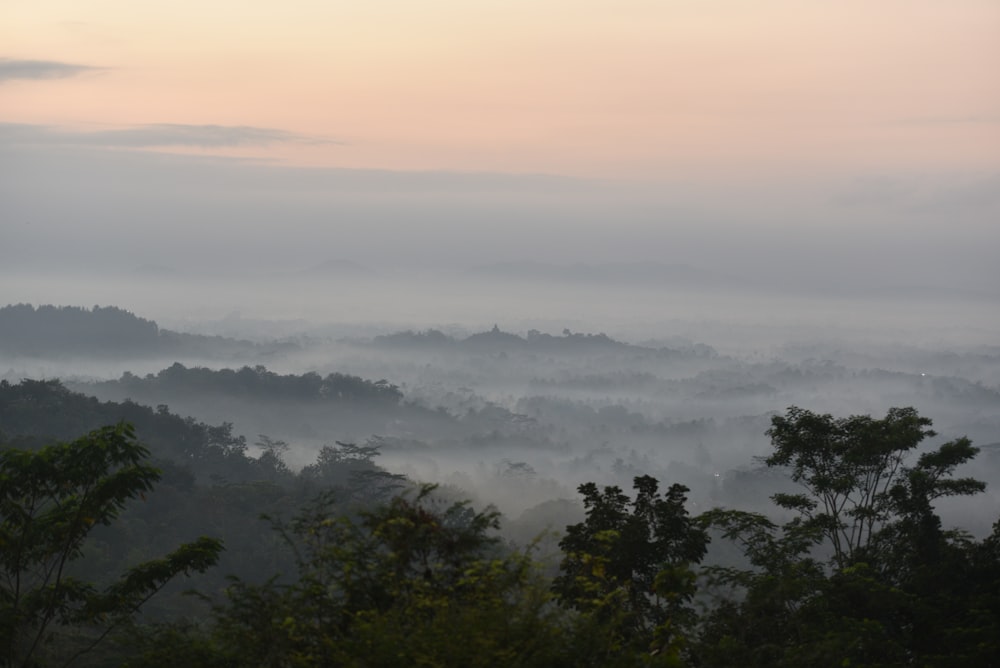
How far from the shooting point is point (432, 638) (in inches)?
340

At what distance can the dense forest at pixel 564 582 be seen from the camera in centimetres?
935

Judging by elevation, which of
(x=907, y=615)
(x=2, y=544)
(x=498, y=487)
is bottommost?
(x=498, y=487)

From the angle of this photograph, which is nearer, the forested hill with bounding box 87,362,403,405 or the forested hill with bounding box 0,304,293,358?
the forested hill with bounding box 87,362,403,405

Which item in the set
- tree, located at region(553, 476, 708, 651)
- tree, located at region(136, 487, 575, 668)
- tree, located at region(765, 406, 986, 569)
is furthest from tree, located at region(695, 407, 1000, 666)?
tree, located at region(136, 487, 575, 668)

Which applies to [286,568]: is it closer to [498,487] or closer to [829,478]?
[829,478]

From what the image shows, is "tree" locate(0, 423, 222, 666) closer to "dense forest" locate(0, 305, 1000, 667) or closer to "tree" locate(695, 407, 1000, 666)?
"dense forest" locate(0, 305, 1000, 667)

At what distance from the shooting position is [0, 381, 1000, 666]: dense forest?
935 centimetres

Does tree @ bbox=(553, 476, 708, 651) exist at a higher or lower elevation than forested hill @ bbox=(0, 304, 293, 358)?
higher

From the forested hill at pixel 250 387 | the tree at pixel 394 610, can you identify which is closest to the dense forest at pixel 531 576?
the tree at pixel 394 610

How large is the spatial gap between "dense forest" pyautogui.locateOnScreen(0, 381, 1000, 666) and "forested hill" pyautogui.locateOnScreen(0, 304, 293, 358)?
168301mm

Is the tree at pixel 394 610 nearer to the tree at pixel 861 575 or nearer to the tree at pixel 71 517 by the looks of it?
the tree at pixel 71 517

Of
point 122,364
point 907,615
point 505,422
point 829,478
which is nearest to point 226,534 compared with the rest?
point 829,478

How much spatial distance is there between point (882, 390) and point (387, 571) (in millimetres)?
192818

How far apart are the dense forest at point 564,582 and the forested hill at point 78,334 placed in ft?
552
